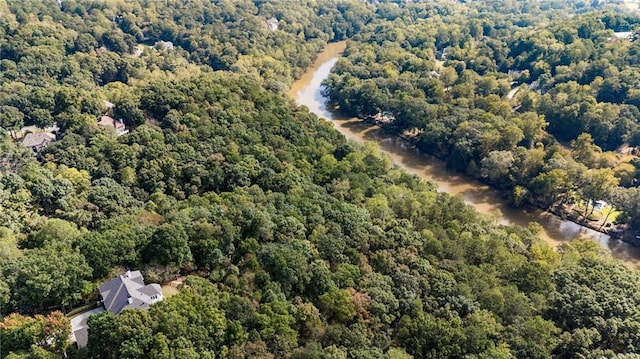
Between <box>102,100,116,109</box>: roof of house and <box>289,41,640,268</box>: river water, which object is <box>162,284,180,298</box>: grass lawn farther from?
<box>102,100,116,109</box>: roof of house

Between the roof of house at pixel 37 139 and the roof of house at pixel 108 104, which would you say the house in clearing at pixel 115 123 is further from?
the roof of house at pixel 37 139

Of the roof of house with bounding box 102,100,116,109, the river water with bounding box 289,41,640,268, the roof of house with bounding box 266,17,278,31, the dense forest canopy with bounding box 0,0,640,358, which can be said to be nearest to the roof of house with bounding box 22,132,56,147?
the dense forest canopy with bounding box 0,0,640,358

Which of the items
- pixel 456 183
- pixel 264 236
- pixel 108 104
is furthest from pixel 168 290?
pixel 456 183

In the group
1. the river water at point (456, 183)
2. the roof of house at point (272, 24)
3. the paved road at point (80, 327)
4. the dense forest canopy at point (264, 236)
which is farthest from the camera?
the roof of house at point (272, 24)

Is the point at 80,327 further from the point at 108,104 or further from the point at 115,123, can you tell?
the point at 108,104

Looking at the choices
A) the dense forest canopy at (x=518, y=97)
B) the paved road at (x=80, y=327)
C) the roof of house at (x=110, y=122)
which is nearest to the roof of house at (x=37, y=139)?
the roof of house at (x=110, y=122)
